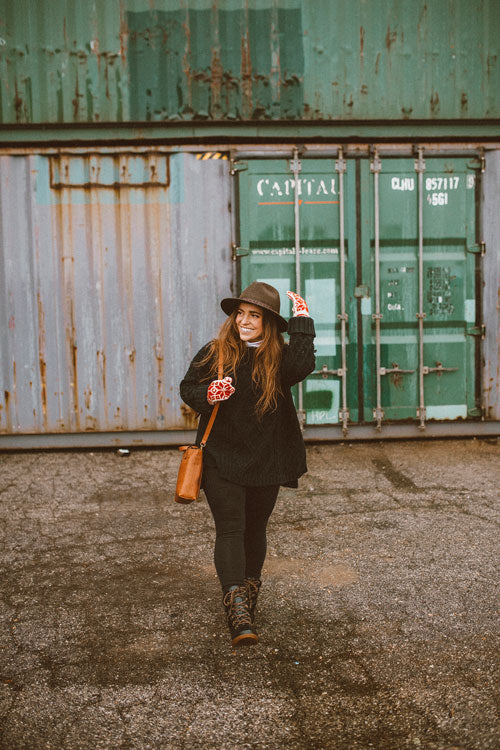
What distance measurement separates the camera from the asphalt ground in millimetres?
2928

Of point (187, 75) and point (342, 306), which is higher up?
point (187, 75)

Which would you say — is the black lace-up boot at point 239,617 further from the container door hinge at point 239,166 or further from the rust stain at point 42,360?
the container door hinge at point 239,166

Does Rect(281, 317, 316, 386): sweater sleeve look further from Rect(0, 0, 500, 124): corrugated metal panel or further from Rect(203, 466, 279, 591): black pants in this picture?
Rect(0, 0, 500, 124): corrugated metal panel

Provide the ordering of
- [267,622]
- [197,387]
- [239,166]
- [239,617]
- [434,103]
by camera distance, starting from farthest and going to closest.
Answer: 1. [434,103]
2. [239,166]
3. [267,622]
4. [197,387]
5. [239,617]

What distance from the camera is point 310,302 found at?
7504mm

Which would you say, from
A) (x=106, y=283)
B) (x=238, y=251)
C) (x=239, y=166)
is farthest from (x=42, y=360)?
(x=239, y=166)

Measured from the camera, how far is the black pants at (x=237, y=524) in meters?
3.51

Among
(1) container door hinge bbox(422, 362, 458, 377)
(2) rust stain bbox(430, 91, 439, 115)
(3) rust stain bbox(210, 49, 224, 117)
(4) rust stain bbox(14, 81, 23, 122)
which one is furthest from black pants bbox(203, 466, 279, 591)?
(2) rust stain bbox(430, 91, 439, 115)

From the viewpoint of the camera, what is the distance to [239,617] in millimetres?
3369

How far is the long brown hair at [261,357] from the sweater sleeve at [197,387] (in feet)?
0.11

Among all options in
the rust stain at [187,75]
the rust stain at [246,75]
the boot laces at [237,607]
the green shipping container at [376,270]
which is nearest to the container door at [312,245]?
the green shipping container at [376,270]

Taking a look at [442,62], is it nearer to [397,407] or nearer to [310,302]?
[310,302]

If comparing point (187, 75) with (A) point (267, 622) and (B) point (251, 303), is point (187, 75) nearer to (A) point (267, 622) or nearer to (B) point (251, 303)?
(B) point (251, 303)

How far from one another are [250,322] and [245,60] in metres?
4.80
